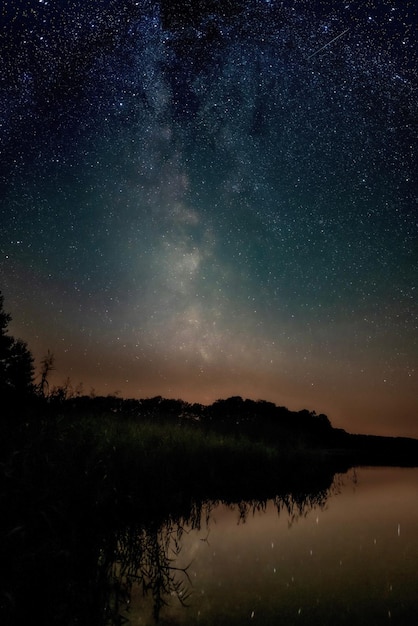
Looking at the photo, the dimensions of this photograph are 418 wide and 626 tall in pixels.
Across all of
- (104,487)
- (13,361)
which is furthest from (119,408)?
(13,361)

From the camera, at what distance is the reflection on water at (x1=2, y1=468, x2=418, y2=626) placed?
133 inches

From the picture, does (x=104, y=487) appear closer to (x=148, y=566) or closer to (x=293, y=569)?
(x=148, y=566)

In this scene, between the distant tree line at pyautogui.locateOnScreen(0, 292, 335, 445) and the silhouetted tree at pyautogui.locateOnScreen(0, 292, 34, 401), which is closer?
the distant tree line at pyautogui.locateOnScreen(0, 292, 335, 445)

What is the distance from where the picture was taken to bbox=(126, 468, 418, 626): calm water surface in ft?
12.8

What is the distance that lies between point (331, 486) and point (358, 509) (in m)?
3.81

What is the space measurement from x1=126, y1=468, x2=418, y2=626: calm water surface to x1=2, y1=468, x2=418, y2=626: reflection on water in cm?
1

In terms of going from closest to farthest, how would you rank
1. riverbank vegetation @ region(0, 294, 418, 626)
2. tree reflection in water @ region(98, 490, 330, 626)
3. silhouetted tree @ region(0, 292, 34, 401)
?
1. riverbank vegetation @ region(0, 294, 418, 626)
2. tree reflection in water @ region(98, 490, 330, 626)
3. silhouetted tree @ region(0, 292, 34, 401)

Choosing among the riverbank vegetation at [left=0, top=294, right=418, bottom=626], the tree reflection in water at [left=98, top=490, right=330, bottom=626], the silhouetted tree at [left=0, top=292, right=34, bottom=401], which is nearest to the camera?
the riverbank vegetation at [left=0, top=294, right=418, bottom=626]

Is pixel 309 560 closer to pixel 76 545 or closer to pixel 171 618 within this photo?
pixel 171 618

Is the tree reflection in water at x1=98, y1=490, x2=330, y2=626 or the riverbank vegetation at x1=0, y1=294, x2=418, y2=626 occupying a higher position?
the riverbank vegetation at x1=0, y1=294, x2=418, y2=626

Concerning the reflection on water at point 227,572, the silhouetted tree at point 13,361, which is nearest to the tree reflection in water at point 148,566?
the reflection on water at point 227,572

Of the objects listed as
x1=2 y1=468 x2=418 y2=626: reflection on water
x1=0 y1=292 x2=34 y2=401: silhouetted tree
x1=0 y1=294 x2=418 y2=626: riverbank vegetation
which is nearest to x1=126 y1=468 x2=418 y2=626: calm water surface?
x1=2 y1=468 x2=418 y2=626: reflection on water

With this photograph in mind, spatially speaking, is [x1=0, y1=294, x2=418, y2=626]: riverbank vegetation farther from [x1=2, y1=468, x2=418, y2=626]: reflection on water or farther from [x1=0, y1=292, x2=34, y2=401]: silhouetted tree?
[x1=0, y1=292, x2=34, y2=401]: silhouetted tree

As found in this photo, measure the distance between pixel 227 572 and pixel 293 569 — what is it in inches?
31.9
